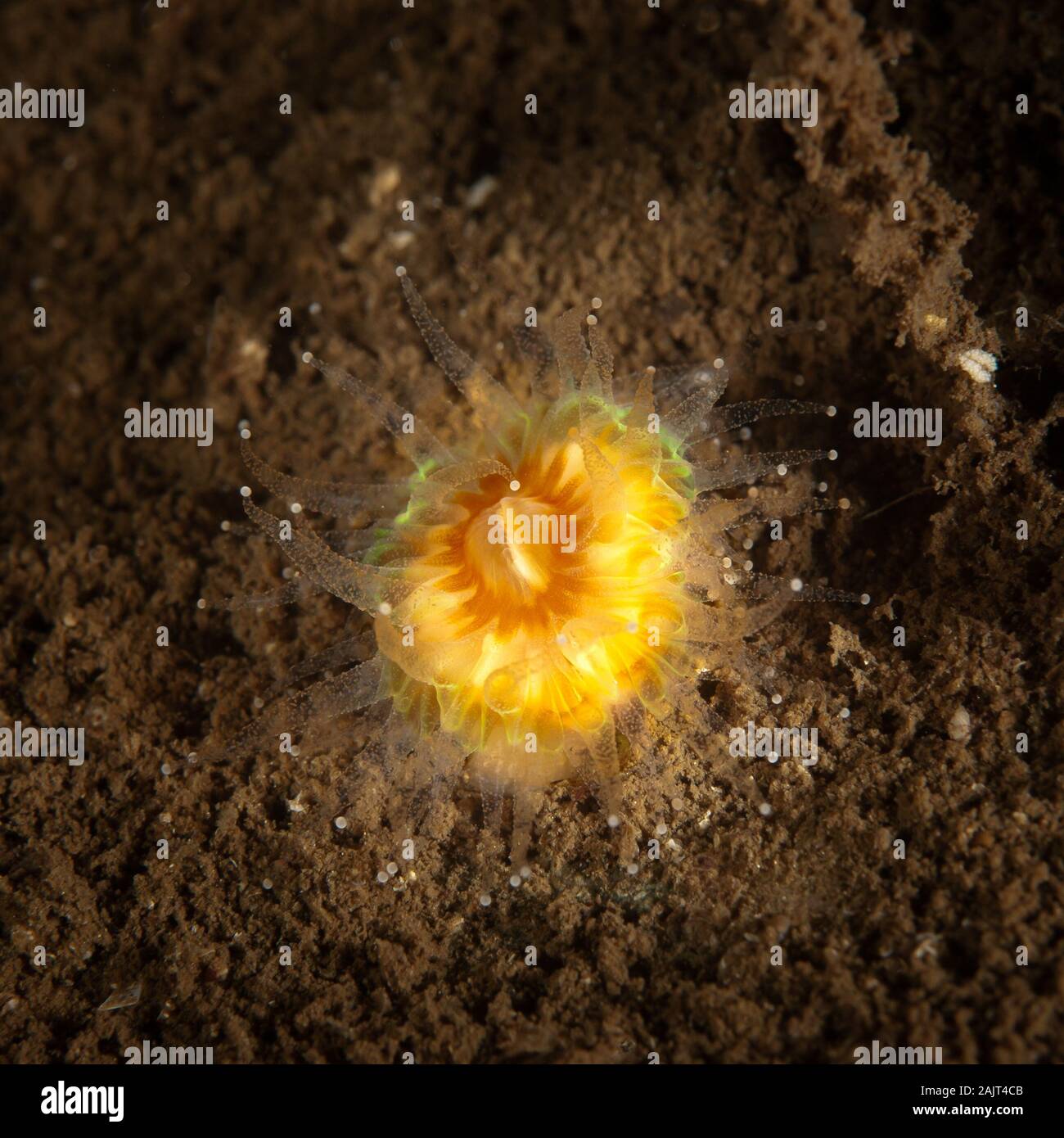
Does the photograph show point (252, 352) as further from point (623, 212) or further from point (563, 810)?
point (563, 810)

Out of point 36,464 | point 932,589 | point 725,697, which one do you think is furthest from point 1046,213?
point 36,464

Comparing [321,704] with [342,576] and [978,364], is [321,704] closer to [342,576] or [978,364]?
[342,576]

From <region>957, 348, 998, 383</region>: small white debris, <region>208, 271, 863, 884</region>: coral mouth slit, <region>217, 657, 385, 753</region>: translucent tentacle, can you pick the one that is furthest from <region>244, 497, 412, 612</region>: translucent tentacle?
<region>957, 348, 998, 383</region>: small white debris

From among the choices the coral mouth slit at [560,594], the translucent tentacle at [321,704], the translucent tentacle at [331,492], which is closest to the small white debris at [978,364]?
the coral mouth slit at [560,594]

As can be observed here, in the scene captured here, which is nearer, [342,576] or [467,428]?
[342,576]

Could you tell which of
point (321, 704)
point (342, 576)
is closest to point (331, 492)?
point (342, 576)

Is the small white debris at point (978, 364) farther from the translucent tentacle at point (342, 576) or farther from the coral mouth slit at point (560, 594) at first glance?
the translucent tentacle at point (342, 576)
